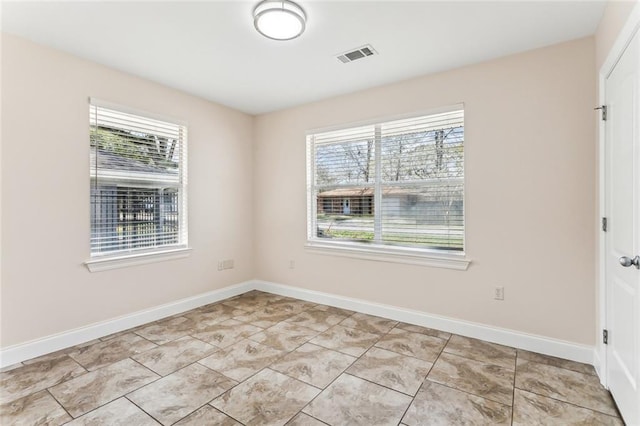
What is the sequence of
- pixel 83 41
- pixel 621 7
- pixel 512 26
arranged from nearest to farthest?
pixel 621 7 → pixel 512 26 → pixel 83 41

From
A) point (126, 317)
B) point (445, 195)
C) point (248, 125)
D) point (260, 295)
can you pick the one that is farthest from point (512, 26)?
point (126, 317)

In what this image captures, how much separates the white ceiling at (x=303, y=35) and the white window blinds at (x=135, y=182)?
1.82ft

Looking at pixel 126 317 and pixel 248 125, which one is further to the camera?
pixel 248 125

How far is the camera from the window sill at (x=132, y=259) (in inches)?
119

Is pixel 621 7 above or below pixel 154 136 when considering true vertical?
above

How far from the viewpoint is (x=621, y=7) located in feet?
6.05

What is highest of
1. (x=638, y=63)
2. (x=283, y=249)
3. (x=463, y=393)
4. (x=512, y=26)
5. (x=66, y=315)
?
(x=512, y=26)

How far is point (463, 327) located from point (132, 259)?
3426 millimetres

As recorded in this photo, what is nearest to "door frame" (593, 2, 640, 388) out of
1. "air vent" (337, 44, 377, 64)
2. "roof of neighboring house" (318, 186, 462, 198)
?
"roof of neighboring house" (318, 186, 462, 198)

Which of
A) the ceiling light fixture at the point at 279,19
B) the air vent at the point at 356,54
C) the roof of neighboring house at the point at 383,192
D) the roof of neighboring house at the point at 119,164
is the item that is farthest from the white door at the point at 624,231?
the roof of neighboring house at the point at 119,164

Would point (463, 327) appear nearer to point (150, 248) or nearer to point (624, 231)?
point (624, 231)

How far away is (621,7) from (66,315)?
183 inches

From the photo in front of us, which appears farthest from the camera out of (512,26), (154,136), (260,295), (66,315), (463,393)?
(260,295)

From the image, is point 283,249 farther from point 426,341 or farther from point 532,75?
point 532,75
